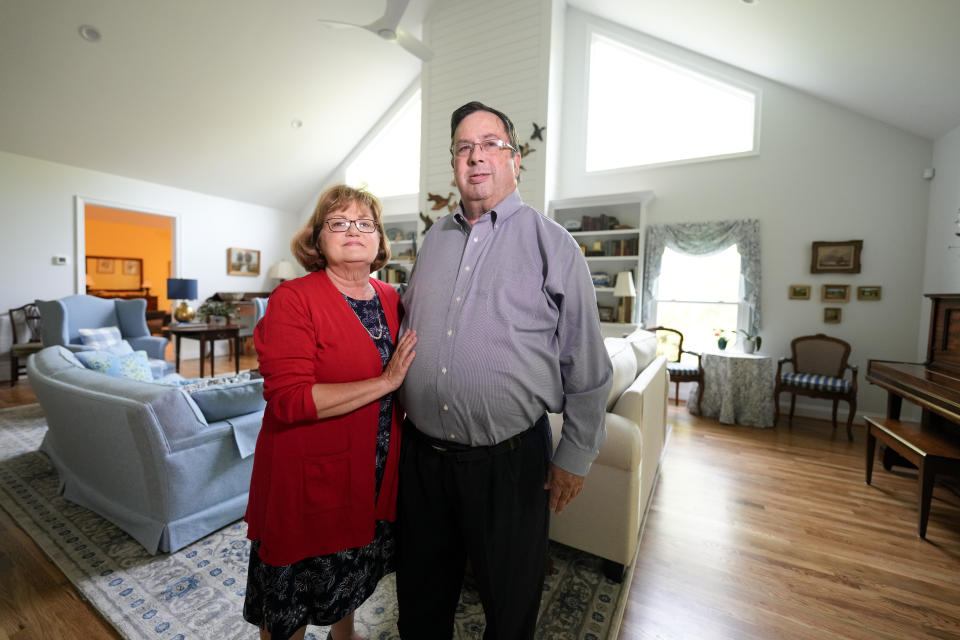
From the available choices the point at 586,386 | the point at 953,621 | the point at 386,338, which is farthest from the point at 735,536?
the point at 386,338

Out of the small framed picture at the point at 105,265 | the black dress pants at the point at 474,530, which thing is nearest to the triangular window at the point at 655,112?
the black dress pants at the point at 474,530

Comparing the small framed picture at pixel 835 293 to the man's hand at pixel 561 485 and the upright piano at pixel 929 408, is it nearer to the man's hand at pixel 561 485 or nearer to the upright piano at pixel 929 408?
the upright piano at pixel 929 408

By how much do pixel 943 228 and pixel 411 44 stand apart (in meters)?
5.23

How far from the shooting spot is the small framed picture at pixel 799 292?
4535mm

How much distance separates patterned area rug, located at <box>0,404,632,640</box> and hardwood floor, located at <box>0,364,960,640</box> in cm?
7

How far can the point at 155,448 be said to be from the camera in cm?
178

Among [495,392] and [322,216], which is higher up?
[322,216]

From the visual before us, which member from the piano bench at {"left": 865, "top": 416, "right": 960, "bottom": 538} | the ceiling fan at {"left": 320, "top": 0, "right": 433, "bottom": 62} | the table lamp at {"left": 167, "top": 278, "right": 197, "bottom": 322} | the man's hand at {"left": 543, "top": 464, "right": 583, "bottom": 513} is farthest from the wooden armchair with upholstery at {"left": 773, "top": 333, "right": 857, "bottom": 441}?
the table lamp at {"left": 167, "top": 278, "right": 197, "bottom": 322}

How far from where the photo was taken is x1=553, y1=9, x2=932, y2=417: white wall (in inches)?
164

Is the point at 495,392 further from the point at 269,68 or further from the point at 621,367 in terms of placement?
the point at 269,68

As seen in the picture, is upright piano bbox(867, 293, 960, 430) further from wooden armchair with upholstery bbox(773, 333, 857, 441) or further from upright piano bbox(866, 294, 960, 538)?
wooden armchair with upholstery bbox(773, 333, 857, 441)

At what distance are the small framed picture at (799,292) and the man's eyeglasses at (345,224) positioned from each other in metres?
→ 5.19

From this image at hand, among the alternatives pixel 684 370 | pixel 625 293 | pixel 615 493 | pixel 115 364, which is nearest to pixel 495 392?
pixel 615 493

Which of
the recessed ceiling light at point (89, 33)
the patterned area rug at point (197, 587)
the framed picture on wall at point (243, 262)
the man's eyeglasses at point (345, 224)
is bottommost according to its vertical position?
the patterned area rug at point (197, 587)
